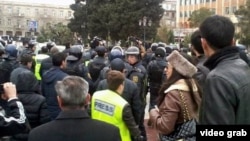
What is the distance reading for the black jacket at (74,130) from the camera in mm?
3662

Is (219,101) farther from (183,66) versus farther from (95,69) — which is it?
(95,69)

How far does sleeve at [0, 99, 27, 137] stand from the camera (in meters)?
4.49

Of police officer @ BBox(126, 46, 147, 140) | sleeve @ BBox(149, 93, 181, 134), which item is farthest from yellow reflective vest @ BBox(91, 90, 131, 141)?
police officer @ BBox(126, 46, 147, 140)

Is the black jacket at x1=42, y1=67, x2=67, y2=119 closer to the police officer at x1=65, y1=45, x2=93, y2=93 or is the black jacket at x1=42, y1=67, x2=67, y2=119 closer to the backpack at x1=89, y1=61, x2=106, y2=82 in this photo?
the police officer at x1=65, y1=45, x2=93, y2=93

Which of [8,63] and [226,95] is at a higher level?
[226,95]

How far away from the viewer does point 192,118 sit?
15.5 ft

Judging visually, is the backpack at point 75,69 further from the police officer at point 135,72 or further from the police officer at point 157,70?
the police officer at point 157,70

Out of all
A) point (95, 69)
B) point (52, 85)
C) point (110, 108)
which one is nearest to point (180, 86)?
point (110, 108)

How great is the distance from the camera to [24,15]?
12238 cm

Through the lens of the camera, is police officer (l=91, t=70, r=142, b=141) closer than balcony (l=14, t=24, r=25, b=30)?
Yes

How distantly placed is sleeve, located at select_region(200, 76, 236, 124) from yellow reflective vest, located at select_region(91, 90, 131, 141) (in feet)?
8.71

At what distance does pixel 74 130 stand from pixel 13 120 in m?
1.07

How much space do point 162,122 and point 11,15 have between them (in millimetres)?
119724

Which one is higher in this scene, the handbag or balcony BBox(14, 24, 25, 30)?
the handbag
